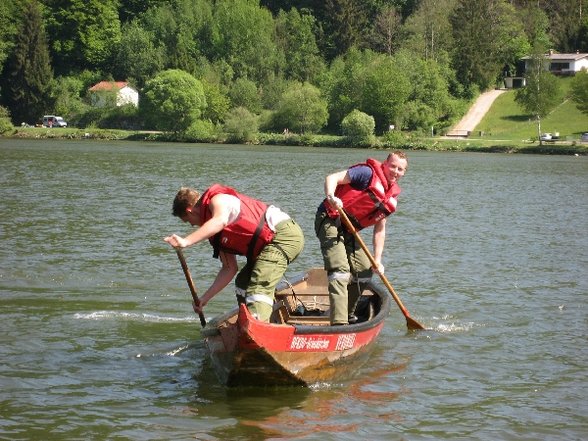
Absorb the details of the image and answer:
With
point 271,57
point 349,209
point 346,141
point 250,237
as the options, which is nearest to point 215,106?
point 346,141

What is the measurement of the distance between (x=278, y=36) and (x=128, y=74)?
2098 centimetres

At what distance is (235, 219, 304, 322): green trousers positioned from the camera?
10531mm

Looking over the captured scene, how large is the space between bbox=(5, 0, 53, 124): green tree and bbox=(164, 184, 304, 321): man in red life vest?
3756 inches

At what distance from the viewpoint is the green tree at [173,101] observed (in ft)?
292

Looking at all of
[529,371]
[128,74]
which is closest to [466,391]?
[529,371]

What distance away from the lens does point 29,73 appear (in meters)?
103

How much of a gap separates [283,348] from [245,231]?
1.25 m

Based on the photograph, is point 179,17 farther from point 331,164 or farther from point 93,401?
point 93,401

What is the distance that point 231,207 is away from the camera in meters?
10.0

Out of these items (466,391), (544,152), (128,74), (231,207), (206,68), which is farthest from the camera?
(128,74)

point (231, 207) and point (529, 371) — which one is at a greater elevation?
point (231, 207)

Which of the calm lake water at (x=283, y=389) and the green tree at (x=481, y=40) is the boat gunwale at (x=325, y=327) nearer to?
the calm lake water at (x=283, y=389)

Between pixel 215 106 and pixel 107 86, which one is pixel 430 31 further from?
pixel 107 86

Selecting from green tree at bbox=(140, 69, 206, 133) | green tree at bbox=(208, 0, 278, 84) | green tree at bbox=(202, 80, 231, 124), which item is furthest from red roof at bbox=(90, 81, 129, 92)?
green tree at bbox=(208, 0, 278, 84)
